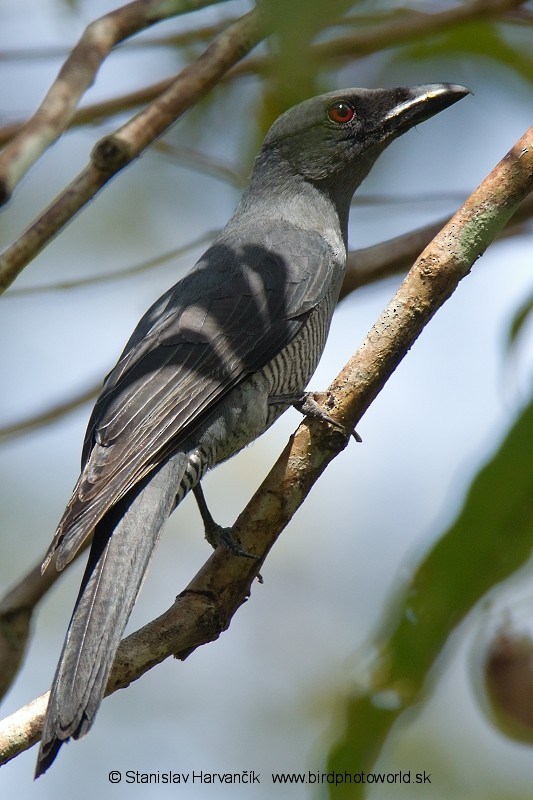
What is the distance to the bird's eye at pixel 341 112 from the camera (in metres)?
4.93

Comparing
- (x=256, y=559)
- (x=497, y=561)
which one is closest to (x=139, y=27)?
(x=256, y=559)

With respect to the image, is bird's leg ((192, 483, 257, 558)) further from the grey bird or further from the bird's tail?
the bird's tail

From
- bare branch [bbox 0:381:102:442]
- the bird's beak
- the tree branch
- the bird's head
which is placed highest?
the bird's head

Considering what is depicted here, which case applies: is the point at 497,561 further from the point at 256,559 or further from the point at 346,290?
the point at 346,290

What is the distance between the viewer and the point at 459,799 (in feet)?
13.3

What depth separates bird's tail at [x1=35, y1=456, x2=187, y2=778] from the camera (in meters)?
2.78

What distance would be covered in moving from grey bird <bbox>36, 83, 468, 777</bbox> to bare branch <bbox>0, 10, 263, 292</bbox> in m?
0.88

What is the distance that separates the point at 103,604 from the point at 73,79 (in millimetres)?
1634

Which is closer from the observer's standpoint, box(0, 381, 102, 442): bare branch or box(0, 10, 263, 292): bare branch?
box(0, 10, 263, 292): bare branch

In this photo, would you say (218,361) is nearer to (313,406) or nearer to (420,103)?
(313,406)

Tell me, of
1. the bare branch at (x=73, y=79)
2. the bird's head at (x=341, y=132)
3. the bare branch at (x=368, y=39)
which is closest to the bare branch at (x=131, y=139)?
the bare branch at (x=73, y=79)

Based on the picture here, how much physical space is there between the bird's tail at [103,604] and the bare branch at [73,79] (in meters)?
1.17

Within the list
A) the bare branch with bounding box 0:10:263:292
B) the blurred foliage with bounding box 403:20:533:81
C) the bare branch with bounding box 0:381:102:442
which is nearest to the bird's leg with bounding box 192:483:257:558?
the bare branch with bounding box 0:381:102:442

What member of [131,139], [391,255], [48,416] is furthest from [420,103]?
[48,416]
